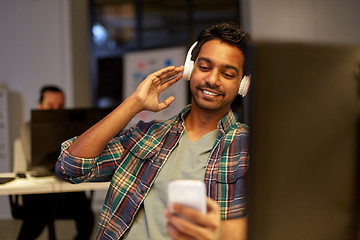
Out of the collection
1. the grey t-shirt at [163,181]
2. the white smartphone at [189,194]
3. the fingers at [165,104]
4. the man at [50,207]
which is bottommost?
the man at [50,207]

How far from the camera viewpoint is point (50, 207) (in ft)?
5.70

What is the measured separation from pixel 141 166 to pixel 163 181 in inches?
4.1

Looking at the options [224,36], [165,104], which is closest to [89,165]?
[165,104]

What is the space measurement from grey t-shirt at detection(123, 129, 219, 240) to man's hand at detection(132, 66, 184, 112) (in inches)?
6.3

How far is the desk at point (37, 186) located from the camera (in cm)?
134

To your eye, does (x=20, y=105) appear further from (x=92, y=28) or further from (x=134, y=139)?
(x=134, y=139)

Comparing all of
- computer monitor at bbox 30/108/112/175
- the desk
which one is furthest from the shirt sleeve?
computer monitor at bbox 30/108/112/175

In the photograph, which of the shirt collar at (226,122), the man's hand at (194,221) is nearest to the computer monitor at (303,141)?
the man's hand at (194,221)

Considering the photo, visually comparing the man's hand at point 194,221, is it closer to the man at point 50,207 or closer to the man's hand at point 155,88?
the man's hand at point 155,88

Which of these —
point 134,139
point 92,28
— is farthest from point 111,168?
point 92,28

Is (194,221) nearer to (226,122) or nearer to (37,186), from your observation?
(226,122)

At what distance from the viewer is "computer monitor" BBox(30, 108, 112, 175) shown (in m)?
1.59

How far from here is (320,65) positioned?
0.42 metres

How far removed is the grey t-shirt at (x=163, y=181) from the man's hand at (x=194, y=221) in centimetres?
43
